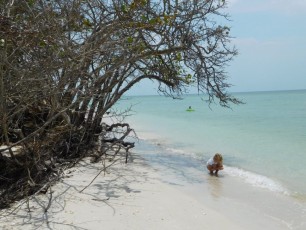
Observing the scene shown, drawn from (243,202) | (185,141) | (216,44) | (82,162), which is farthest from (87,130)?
(185,141)

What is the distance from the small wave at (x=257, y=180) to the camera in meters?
7.89

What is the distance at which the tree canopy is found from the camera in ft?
14.7

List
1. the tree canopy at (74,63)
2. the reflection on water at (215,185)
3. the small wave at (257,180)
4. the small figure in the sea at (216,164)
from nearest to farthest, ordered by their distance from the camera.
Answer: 1. the tree canopy at (74,63)
2. the reflection on water at (215,185)
3. the small wave at (257,180)
4. the small figure in the sea at (216,164)

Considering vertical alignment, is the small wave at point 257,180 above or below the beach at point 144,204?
below

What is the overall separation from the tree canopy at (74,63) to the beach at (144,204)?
63 cm

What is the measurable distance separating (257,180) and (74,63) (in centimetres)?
524

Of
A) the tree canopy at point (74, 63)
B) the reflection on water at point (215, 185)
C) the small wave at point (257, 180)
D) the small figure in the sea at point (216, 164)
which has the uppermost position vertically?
the tree canopy at point (74, 63)

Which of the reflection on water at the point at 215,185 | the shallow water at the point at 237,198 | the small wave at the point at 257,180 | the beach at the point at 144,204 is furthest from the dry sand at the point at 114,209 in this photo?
the small wave at the point at 257,180

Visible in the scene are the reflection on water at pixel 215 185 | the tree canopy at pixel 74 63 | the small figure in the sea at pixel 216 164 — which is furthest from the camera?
the small figure in the sea at pixel 216 164

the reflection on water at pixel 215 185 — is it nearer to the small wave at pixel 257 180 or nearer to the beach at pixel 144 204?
the beach at pixel 144 204

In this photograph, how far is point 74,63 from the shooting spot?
5.20 m

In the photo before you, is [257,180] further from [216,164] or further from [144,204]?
[144,204]

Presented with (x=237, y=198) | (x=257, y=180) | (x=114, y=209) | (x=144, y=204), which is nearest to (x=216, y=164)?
(x=257, y=180)

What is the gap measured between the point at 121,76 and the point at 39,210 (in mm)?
5291
